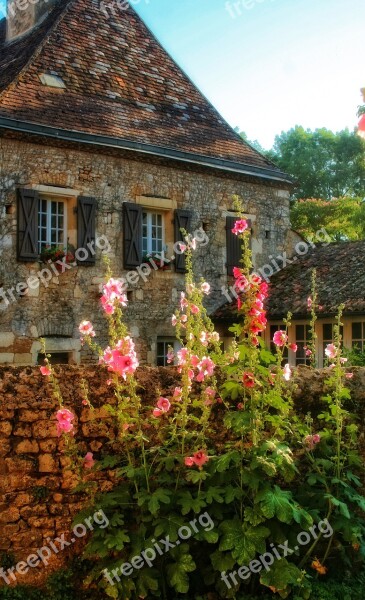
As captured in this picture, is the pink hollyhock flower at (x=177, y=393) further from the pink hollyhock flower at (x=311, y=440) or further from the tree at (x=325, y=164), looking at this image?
the tree at (x=325, y=164)

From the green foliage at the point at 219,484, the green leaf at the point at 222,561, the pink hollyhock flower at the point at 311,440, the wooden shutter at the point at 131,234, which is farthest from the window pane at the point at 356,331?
the green leaf at the point at 222,561

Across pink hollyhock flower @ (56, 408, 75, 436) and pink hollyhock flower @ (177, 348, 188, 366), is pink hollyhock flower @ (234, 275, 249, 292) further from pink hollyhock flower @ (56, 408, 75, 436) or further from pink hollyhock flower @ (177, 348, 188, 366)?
pink hollyhock flower @ (56, 408, 75, 436)

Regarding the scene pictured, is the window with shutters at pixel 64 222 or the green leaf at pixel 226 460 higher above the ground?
the window with shutters at pixel 64 222

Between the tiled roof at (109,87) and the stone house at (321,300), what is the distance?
224 cm

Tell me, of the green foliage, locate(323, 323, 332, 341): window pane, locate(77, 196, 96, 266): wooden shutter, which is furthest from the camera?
locate(323, 323, 332, 341): window pane

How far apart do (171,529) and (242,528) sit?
48cm

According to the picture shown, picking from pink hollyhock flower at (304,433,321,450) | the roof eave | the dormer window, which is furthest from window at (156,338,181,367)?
pink hollyhock flower at (304,433,321,450)

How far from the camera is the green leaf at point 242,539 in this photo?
4.93 meters

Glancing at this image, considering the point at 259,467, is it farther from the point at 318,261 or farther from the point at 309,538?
the point at 318,261

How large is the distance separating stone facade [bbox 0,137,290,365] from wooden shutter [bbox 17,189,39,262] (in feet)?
0.35

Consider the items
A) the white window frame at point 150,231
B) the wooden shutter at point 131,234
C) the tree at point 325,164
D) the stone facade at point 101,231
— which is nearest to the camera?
the stone facade at point 101,231

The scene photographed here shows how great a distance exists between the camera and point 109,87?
14.8 meters

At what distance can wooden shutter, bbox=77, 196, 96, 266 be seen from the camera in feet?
43.9

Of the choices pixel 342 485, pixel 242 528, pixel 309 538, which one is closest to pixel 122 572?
pixel 242 528
